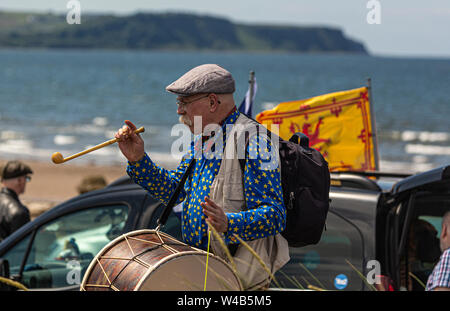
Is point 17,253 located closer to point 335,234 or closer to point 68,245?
point 68,245

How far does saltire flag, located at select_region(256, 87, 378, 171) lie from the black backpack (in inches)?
116

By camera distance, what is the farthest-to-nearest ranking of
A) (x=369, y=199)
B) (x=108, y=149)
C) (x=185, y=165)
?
(x=108, y=149), (x=369, y=199), (x=185, y=165)

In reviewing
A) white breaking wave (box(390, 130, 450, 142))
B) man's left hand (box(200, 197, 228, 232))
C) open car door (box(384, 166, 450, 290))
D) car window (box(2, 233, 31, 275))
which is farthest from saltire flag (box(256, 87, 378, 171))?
white breaking wave (box(390, 130, 450, 142))

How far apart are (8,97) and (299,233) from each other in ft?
194

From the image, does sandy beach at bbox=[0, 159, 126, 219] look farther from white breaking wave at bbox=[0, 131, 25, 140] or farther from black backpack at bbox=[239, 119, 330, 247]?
black backpack at bbox=[239, 119, 330, 247]

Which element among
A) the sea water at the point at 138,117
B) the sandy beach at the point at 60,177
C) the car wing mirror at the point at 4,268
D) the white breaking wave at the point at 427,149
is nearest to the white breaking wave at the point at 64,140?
the sea water at the point at 138,117

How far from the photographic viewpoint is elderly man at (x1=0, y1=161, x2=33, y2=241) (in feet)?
20.2

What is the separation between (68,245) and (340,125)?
2433 mm

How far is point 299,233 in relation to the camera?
114 inches

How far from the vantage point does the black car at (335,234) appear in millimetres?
4207

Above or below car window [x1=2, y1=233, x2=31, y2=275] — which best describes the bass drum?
above
